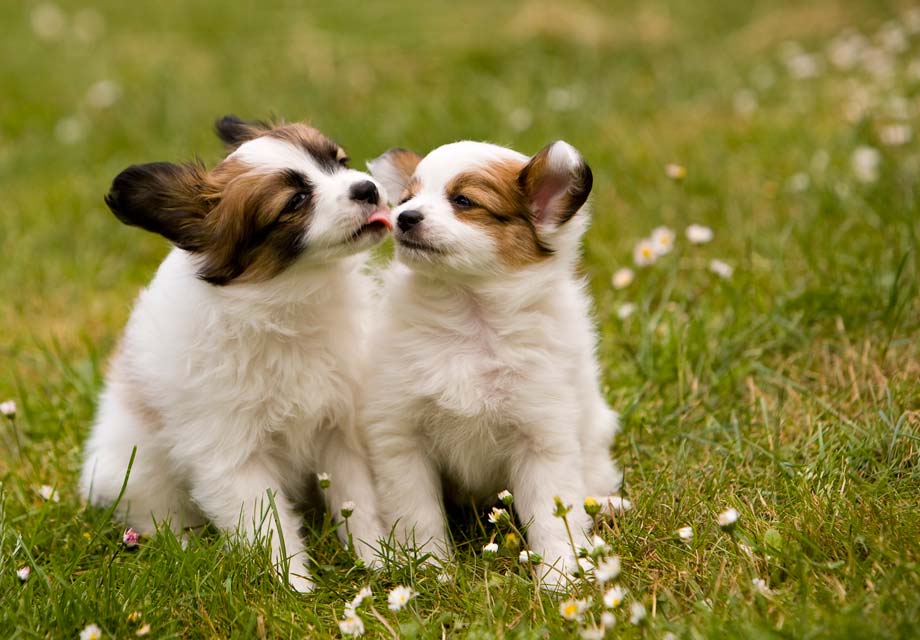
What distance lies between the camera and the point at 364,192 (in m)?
3.37

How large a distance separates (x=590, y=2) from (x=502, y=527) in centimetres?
820

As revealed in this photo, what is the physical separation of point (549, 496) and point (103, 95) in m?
6.42

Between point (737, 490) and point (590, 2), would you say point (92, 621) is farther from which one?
point (590, 2)

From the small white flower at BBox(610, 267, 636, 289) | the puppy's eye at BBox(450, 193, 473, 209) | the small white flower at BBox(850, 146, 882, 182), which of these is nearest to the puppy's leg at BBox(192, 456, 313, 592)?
the puppy's eye at BBox(450, 193, 473, 209)

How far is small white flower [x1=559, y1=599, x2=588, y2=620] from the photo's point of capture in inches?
113

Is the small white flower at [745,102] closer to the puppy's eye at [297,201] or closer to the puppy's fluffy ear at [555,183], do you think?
the puppy's fluffy ear at [555,183]

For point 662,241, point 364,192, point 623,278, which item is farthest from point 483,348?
point 662,241

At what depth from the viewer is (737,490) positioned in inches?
142

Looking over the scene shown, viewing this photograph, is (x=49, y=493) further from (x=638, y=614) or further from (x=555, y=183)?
(x=638, y=614)

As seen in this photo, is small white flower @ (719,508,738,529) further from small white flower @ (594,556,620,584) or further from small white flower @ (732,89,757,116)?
small white flower @ (732,89,757,116)

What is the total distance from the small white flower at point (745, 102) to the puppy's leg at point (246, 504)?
491 cm

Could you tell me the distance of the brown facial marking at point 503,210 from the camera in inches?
138

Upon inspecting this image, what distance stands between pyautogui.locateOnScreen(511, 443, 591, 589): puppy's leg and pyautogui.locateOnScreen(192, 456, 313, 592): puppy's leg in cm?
80

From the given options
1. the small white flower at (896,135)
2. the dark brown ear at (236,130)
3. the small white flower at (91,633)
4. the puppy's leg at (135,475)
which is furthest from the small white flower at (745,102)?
the small white flower at (91,633)
